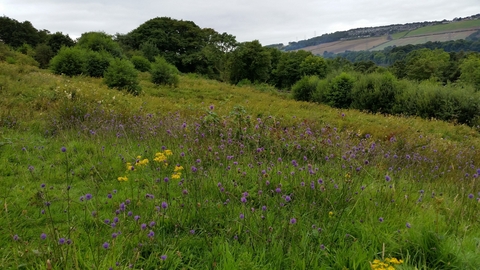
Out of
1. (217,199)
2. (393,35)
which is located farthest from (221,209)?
(393,35)

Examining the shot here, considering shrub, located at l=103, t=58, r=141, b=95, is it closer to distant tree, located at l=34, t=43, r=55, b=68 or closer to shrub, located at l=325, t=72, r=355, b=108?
shrub, located at l=325, t=72, r=355, b=108

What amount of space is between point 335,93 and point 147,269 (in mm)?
23017

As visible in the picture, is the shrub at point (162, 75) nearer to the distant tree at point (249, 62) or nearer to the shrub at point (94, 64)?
the shrub at point (94, 64)

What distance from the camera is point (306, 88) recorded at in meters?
26.9

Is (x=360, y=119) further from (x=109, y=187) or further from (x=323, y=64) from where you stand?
(x=323, y=64)

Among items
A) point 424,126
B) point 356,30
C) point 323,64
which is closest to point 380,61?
point 356,30

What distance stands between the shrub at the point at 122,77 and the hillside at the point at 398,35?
117506 millimetres

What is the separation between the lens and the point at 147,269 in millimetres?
1957

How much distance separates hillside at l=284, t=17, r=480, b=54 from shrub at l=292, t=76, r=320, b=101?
338 ft

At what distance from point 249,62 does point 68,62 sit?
26.4 m

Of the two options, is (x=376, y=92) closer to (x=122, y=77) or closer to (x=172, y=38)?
(x=122, y=77)

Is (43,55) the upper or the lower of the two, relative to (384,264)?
upper

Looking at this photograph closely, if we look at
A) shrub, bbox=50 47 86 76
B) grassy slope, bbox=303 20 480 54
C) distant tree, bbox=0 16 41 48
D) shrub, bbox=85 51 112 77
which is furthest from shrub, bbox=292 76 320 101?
grassy slope, bbox=303 20 480 54

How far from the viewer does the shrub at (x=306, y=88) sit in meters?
26.4
